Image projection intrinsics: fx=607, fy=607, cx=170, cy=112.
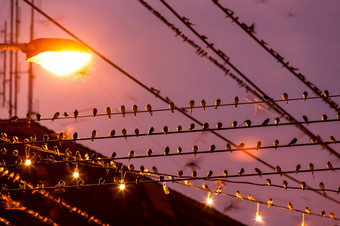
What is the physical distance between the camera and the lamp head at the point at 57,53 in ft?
26.2

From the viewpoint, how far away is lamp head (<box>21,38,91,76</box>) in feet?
26.2

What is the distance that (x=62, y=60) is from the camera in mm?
8078

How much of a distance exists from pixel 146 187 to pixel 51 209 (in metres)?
4.42

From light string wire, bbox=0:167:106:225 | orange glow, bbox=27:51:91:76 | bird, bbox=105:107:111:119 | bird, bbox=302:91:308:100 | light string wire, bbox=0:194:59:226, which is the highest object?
bird, bbox=302:91:308:100

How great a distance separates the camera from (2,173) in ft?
37.8

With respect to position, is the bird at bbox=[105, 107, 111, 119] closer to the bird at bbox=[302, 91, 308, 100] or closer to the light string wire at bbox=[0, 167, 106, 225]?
Result: the light string wire at bbox=[0, 167, 106, 225]

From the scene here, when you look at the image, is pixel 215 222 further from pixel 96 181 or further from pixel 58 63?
pixel 58 63

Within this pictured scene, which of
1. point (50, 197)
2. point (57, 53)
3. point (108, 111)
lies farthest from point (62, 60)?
point (50, 197)

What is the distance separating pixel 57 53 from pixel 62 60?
118 millimetres

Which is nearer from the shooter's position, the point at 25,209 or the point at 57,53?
the point at 57,53

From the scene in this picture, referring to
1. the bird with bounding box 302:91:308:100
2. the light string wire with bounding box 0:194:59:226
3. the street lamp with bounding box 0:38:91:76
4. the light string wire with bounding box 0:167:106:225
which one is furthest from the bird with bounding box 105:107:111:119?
the bird with bounding box 302:91:308:100

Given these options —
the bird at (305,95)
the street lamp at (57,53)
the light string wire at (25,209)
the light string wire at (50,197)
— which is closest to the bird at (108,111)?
the light string wire at (50,197)

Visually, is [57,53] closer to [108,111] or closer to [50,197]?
[108,111]

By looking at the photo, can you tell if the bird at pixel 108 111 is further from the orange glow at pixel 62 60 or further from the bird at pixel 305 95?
the bird at pixel 305 95
